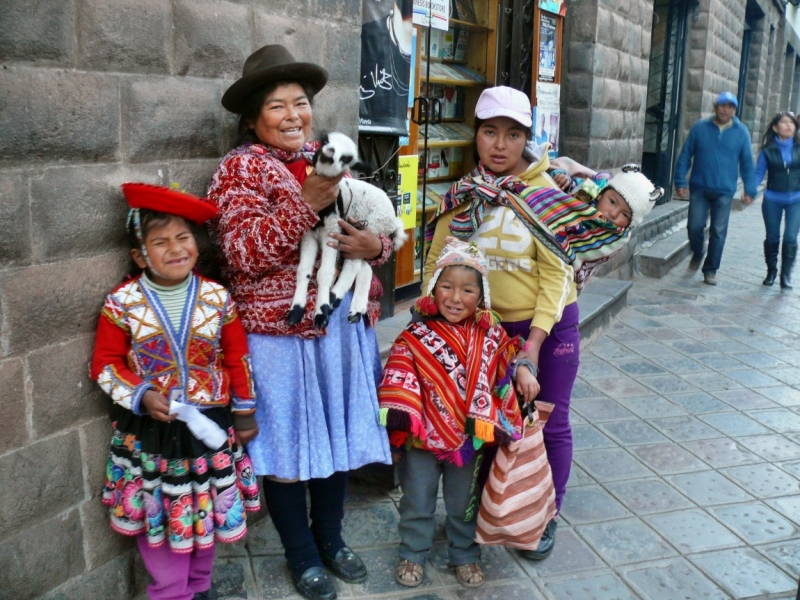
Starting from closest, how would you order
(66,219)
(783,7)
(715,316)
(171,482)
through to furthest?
(66,219), (171,482), (715,316), (783,7)

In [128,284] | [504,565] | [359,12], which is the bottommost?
[504,565]

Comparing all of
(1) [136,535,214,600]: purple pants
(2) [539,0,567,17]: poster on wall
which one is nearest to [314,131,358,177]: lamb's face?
(1) [136,535,214,600]: purple pants

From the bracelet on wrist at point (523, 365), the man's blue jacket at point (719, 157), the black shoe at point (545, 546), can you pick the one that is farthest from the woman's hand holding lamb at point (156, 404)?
the man's blue jacket at point (719, 157)

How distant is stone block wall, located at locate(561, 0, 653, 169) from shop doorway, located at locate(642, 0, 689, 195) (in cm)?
416

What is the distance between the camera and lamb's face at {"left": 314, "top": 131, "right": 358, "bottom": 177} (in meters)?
2.17

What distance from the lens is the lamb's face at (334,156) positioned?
217 centimetres

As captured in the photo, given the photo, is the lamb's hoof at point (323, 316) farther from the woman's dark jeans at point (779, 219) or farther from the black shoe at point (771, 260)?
the black shoe at point (771, 260)

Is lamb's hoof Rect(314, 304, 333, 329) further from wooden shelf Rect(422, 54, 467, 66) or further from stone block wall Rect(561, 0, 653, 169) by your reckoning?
stone block wall Rect(561, 0, 653, 169)

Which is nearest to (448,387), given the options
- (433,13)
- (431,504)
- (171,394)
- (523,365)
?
(523,365)

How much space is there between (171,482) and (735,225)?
12707 millimetres

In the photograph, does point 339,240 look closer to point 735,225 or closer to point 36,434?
point 36,434

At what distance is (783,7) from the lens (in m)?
21.0

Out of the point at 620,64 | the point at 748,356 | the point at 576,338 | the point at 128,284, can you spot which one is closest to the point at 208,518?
the point at 128,284

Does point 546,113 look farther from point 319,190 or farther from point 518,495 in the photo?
point 319,190
